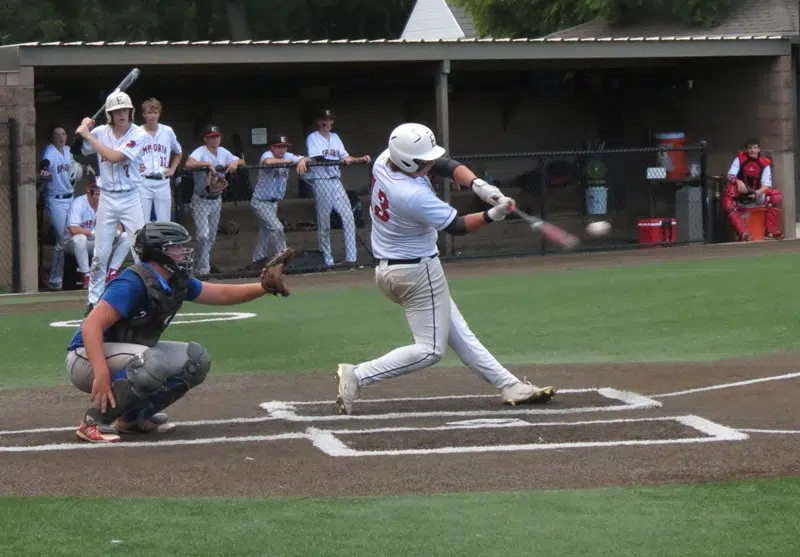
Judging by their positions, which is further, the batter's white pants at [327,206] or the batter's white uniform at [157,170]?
the batter's white pants at [327,206]

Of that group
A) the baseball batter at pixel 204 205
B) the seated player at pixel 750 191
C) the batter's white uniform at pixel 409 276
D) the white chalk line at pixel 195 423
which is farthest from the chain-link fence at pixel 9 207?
the seated player at pixel 750 191

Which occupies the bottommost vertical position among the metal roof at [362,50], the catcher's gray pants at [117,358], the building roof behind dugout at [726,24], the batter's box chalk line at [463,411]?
the batter's box chalk line at [463,411]

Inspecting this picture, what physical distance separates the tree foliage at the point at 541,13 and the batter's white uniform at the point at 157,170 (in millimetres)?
16350

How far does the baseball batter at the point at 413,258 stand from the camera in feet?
26.5

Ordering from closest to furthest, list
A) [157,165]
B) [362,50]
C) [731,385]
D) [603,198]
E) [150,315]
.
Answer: [150,315], [731,385], [157,165], [362,50], [603,198]

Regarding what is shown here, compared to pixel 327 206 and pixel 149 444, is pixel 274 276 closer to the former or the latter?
pixel 149 444

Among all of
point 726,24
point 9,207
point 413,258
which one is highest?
point 726,24

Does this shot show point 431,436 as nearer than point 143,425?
Yes

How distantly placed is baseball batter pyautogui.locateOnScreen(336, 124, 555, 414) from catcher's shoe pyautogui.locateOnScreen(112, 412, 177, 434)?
1.05m

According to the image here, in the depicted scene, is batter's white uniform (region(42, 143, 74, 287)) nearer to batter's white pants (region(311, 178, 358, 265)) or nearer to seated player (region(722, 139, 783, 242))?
batter's white pants (region(311, 178, 358, 265))

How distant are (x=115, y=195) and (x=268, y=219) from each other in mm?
5505

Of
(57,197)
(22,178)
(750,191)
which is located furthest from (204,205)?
(750,191)

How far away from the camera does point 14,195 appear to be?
1698 centimetres

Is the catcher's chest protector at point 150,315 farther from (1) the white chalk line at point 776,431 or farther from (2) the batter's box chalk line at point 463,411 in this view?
(1) the white chalk line at point 776,431
